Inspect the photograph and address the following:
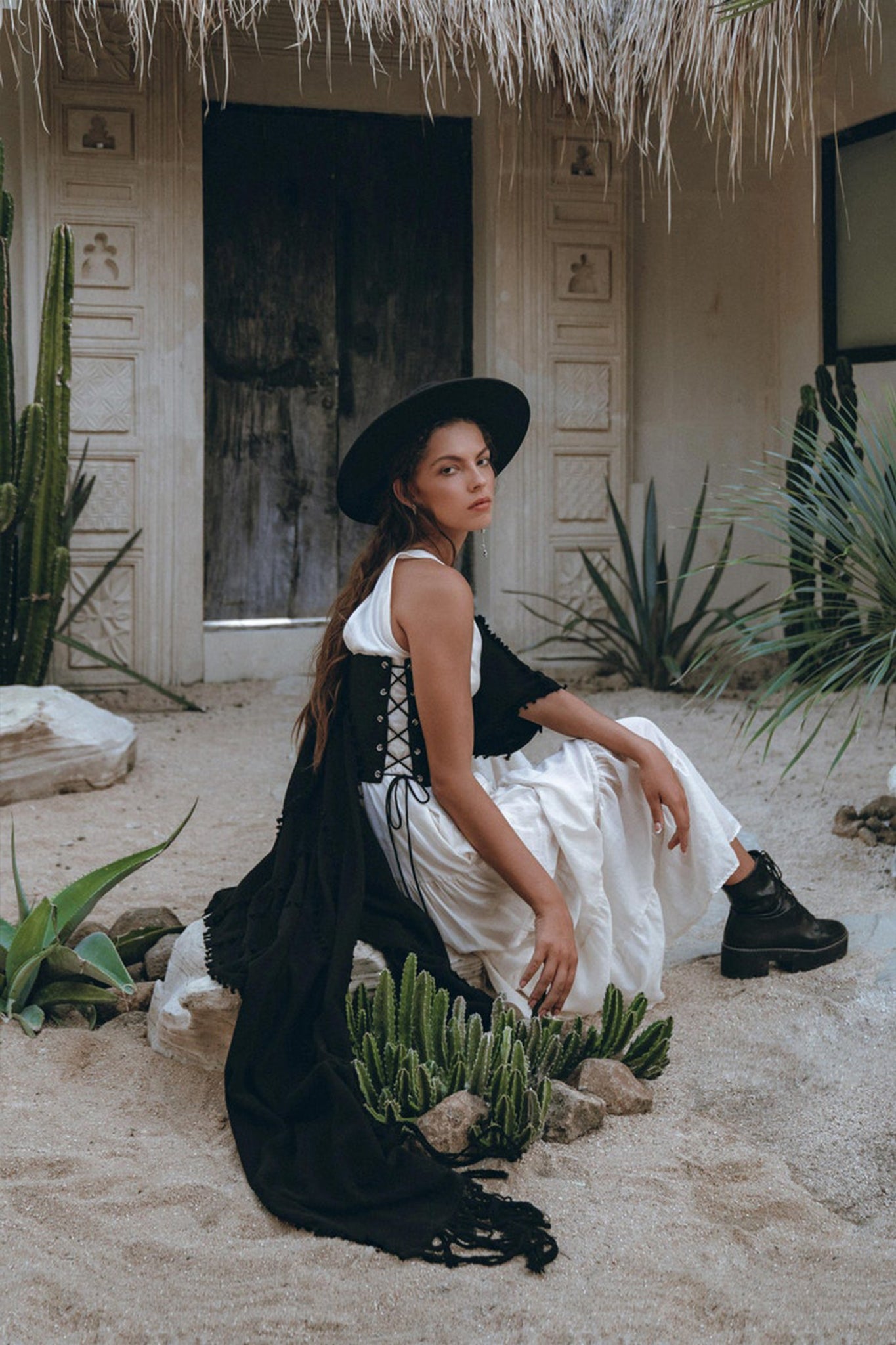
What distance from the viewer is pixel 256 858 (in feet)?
12.3

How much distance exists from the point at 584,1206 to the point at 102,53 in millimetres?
4927

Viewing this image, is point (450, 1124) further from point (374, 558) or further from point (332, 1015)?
point (374, 558)

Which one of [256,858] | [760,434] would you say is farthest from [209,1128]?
[760,434]

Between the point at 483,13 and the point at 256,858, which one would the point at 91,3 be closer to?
the point at 483,13

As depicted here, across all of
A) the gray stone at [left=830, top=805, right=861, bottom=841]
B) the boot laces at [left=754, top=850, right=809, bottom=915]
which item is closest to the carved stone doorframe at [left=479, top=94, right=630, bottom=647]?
the gray stone at [left=830, top=805, right=861, bottom=841]

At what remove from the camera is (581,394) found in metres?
6.12

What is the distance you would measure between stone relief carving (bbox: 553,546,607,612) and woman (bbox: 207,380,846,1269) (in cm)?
350

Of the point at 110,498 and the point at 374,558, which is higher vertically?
the point at 110,498

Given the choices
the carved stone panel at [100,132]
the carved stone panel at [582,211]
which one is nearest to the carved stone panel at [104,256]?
the carved stone panel at [100,132]

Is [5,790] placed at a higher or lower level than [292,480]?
lower

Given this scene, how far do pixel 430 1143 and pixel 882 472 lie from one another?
220cm

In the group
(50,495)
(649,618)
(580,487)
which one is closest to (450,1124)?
(50,495)

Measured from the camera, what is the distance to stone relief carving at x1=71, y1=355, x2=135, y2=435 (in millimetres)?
5578

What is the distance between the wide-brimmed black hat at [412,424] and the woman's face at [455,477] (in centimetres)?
3
